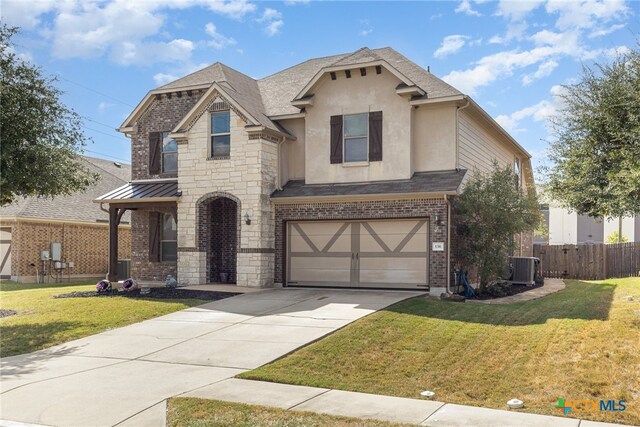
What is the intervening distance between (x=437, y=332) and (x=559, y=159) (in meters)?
8.29

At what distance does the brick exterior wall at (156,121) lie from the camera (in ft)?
73.3

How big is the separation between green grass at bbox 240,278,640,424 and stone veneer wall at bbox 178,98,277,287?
6453 mm

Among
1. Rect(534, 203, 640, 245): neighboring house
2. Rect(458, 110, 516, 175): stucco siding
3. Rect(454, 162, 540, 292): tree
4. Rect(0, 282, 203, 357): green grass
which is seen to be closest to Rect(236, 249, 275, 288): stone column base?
Rect(0, 282, 203, 357): green grass

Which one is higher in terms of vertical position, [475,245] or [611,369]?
[475,245]

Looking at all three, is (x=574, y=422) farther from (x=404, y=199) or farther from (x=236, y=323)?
(x=404, y=199)

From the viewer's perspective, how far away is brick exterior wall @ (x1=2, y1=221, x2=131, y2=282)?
26375 mm

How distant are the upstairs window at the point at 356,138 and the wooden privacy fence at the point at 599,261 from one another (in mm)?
12025

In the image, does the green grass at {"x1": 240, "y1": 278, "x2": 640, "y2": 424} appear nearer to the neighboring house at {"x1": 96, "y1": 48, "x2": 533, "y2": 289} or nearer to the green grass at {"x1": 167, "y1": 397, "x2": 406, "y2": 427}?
the green grass at {"x1": 167, "y1": 397, "x2": 406, "y2": 427}

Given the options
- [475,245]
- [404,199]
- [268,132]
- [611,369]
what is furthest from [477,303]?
[268,132]

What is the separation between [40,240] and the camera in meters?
27.0

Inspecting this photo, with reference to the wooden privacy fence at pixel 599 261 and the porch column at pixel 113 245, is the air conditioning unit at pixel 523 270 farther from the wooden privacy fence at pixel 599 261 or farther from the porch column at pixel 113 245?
the porch column at pixel 113 245

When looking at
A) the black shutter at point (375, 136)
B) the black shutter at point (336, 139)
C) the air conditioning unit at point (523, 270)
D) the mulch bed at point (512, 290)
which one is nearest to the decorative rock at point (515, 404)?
the mulch bed at point (512, 290)

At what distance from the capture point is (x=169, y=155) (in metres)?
22.6

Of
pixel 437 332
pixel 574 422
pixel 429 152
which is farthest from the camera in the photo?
pixel 429 152
